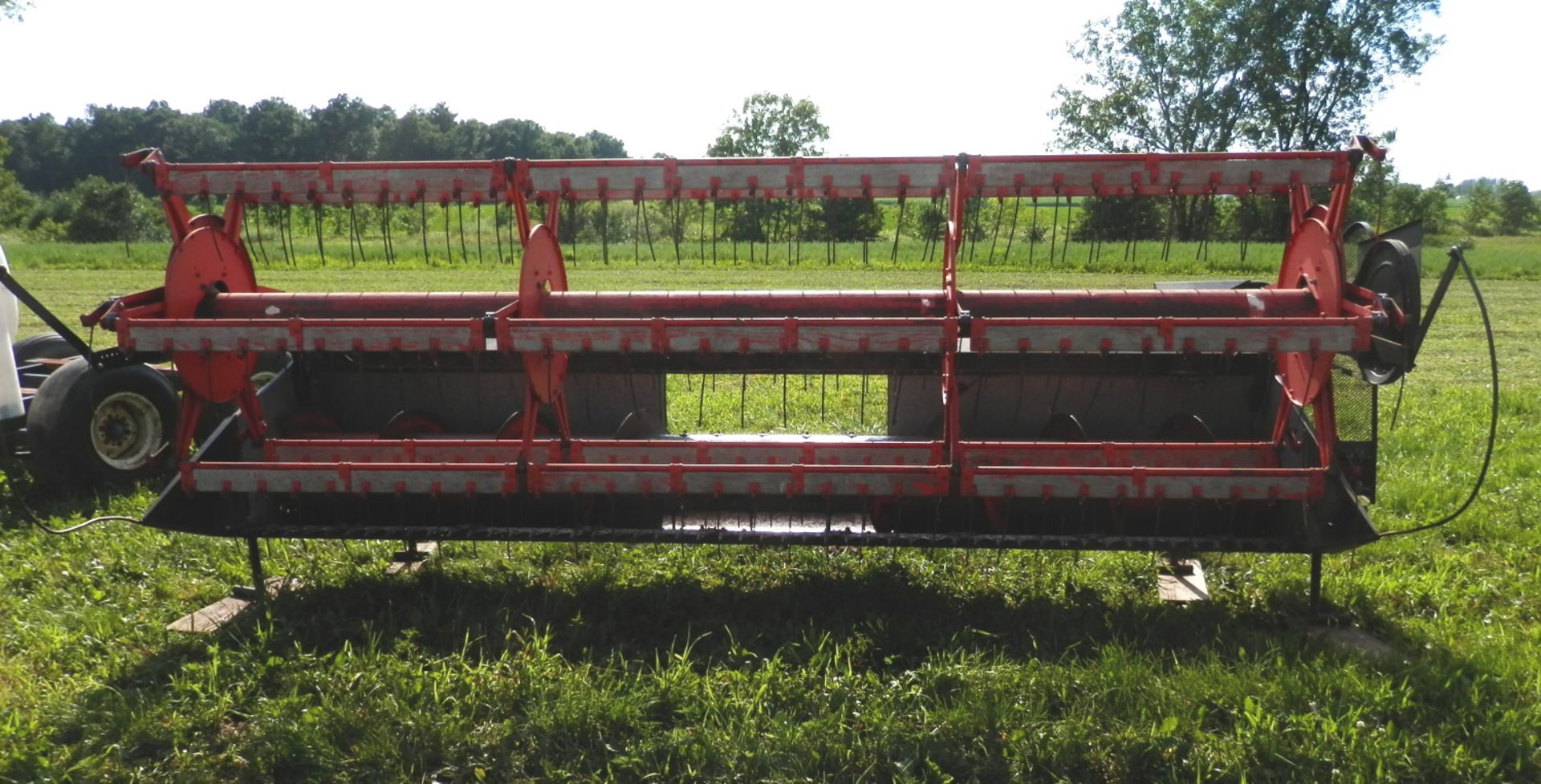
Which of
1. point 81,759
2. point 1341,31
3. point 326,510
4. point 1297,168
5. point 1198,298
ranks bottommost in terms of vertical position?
point 81,759

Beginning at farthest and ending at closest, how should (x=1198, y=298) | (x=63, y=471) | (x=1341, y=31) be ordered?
(x=1341, y=31) → (x=63, y=471) → (x=1198, y=298)

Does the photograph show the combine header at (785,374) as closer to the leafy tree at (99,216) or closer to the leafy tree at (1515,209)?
the leafy tree at (99,216)

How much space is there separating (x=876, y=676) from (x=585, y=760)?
1.15m

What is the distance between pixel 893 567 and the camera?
502 cm

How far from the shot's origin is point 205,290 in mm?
4660

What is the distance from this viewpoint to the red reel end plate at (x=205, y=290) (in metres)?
4.49

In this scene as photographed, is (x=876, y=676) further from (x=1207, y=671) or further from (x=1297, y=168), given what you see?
(x=1297, y=168)

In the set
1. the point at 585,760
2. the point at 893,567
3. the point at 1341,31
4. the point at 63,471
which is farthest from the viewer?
the point at 1341,31

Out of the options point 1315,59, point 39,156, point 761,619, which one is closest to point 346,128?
point 39,156

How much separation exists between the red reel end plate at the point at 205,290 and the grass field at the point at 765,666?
101 centimetres

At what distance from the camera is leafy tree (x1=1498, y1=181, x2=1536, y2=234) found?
5700 cm

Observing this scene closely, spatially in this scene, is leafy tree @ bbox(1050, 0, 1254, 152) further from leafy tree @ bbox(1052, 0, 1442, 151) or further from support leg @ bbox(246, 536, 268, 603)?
support leg @ bbox(246, 536, 268, 603)

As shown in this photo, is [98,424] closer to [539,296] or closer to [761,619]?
[539,296]

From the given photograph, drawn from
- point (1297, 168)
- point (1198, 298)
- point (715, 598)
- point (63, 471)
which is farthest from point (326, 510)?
point (1297, 168)
